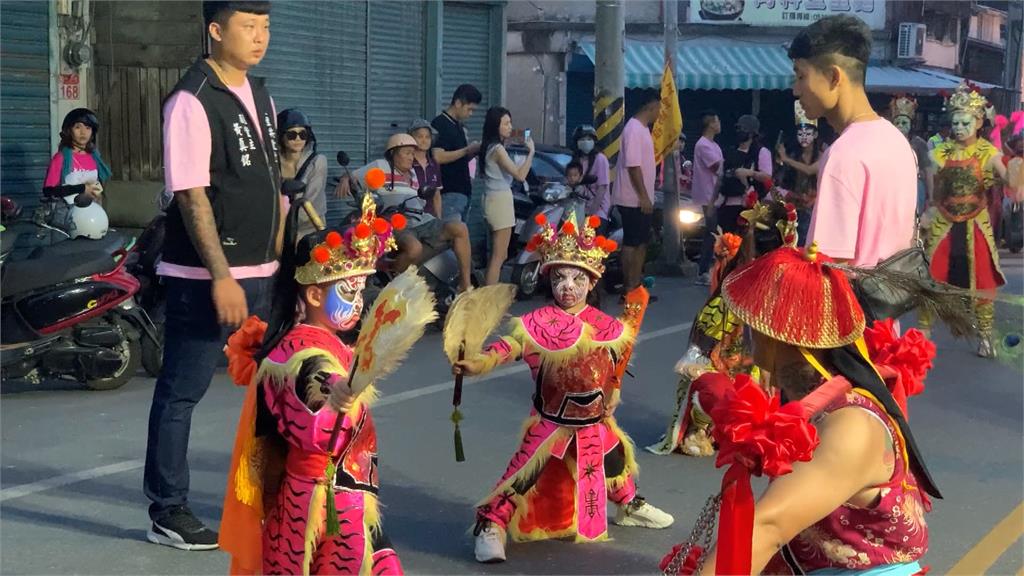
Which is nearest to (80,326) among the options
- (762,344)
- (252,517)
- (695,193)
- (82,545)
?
(82,545)

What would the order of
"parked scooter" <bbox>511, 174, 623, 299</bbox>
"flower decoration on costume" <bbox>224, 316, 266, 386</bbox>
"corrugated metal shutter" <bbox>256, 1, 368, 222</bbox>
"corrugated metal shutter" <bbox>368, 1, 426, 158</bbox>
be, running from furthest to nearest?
"corrugated metal shutter" <bbox>368, 1, 426, 158</bbox> → "corrugated metal shutter" <bbox>256, 1, 368, 222</bbox> → "parked scooter" <bbox>511, 174, 623, 299</bbox> → "flower decoration on costume" <bbox>224, 316, 266, 386</bbox>

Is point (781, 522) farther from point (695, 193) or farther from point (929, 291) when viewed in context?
point (695, 193)

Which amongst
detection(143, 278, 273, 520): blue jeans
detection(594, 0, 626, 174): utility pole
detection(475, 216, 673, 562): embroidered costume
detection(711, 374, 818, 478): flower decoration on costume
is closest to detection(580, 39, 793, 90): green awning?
detection(594, 0, 626, 174): utility pole

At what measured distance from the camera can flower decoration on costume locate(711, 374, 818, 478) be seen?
310cm

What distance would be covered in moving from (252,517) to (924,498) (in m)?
2.11

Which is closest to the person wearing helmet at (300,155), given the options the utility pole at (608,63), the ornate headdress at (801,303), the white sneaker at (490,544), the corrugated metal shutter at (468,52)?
the white sneaker at (490,544)

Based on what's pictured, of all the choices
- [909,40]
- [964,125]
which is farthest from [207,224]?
[909,40]

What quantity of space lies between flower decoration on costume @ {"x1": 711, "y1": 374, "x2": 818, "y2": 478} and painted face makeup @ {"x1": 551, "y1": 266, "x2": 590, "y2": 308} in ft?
10.5

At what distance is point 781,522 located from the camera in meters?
3.16

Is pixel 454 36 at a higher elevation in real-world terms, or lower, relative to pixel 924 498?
higher

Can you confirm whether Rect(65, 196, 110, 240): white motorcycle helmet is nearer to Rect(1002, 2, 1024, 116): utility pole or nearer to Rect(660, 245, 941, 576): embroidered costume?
Rect(660, 245, 941, 576): embroidered costume

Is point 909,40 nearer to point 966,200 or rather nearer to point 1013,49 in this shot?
point 1013,49

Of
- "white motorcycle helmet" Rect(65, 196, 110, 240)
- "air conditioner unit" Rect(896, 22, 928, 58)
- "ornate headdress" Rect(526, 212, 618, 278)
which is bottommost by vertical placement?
"white motorcycle helmet" Rect(65, 196, 110, 240)

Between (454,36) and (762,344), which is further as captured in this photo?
(454,36)
